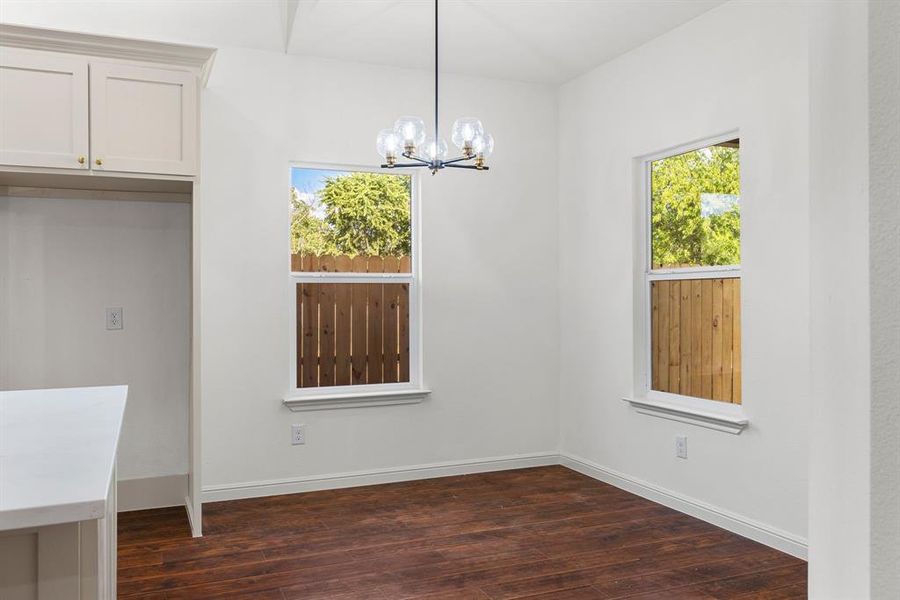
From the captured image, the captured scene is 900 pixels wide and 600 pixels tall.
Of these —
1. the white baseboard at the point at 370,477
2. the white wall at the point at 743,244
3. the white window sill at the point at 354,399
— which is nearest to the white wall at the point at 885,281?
the white wall at the point at 743,244

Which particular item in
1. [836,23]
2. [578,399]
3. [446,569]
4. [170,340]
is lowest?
[446,569]

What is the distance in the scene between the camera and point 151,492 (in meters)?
3.94

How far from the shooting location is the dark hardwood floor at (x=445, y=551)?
286 centimetres

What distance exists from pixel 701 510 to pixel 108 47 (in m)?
3.68

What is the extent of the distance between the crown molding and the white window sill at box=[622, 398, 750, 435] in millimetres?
2954

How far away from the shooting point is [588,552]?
3.27 meters

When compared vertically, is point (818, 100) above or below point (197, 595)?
above

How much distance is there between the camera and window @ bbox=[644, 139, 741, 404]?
3.65 m

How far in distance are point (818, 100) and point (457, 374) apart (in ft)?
12.4

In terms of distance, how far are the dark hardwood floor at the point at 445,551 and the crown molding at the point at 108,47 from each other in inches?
88.7

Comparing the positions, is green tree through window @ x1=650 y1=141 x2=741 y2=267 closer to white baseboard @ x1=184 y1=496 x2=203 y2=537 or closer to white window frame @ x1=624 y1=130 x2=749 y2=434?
white window frame @ x1=624 y1=130 x2=749 y2=434

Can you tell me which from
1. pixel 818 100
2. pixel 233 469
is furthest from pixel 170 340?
pixel 818 100

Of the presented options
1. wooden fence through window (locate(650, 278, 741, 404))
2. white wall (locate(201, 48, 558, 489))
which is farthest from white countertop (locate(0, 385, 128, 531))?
wooden fence through window (locate(650, 278, 741, 404))

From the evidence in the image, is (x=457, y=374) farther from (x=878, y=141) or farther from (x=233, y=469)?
(x=878, y=141)
